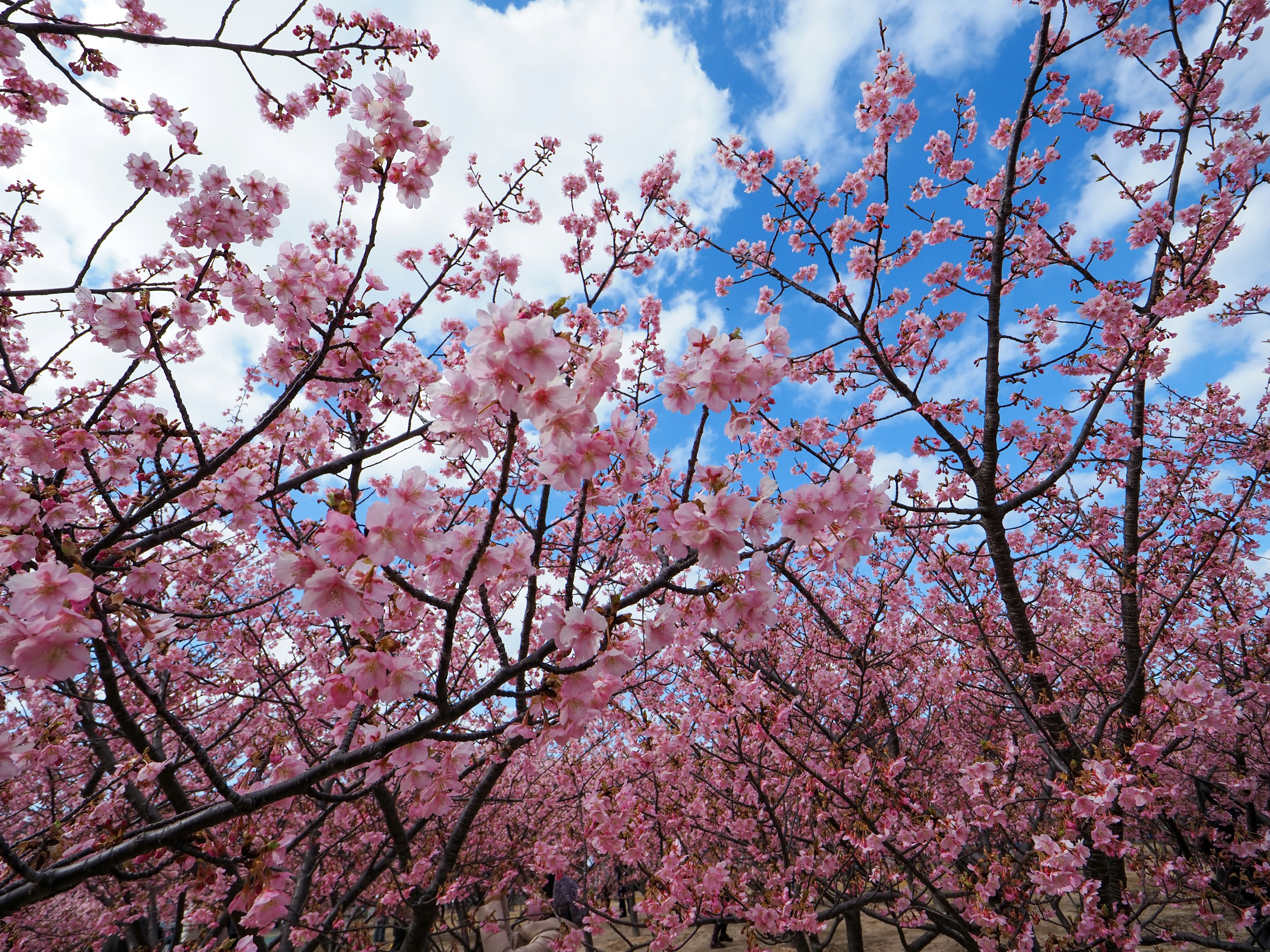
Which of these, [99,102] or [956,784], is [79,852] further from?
[956,784]

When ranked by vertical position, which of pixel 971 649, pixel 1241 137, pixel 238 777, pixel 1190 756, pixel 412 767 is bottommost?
pixel 1190 756

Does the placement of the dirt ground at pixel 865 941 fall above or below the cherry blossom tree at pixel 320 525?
below

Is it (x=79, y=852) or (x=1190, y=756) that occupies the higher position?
(x=79, y=852)

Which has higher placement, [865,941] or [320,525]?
[320,525]

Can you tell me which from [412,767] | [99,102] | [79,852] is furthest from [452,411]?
[99,102]

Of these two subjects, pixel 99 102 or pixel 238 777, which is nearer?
pixel 99 102

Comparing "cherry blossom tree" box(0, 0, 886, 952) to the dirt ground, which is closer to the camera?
"cherry blossom tree" box(0, 0, 886, 952)

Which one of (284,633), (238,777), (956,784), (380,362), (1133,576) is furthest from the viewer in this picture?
(956,784)

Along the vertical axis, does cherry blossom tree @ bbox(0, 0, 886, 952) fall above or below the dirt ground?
above

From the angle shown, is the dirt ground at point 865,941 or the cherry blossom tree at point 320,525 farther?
the dirt ground at point 865,941

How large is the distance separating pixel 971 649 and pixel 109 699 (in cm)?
903

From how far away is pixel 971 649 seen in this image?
7.75m

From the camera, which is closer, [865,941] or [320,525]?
[320,525]

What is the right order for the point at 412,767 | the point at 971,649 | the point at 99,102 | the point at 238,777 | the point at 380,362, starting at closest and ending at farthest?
1. the point at 412,767
2. the point at 99,102
3. the point at 380,362
4. the point at 238,777
5. the point at 971,649
